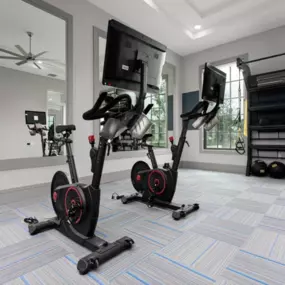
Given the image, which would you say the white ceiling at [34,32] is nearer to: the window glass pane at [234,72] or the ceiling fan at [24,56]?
the ceiling fan at [24,56]

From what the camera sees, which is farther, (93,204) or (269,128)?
(269,128)

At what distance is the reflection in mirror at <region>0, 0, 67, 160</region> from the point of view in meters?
2.86

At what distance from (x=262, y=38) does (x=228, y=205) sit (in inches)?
156

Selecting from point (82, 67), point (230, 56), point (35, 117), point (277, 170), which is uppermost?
point (230, 56)

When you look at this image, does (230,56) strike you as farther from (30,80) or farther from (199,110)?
(30,80)

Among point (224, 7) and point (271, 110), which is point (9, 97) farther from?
point (271, 110)

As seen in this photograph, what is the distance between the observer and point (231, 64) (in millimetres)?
5031

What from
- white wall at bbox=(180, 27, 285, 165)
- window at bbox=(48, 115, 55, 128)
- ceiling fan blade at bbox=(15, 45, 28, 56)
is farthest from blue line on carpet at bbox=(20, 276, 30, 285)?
white wall at bbox=(180, 27, 285, 165)

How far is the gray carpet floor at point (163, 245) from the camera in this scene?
1213mm

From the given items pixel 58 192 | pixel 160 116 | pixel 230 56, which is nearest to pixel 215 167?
pixel 160 116

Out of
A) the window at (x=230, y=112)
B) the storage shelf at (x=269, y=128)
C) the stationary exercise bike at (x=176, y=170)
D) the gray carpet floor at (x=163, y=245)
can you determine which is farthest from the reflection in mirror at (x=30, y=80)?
the window at (x=230, y=112)

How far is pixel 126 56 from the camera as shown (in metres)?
1.40

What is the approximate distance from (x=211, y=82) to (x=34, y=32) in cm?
288

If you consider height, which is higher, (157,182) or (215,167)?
(157,182)
